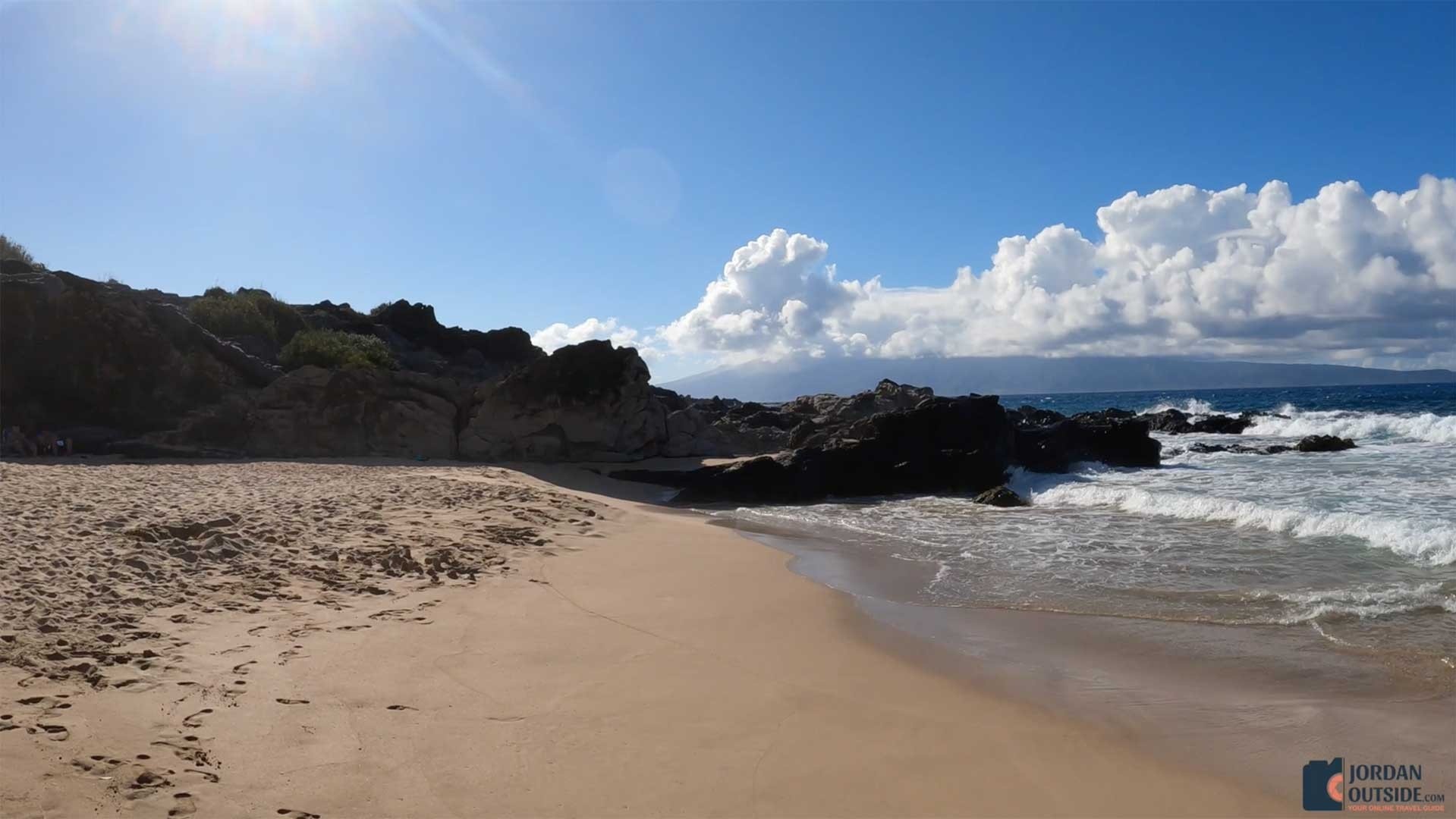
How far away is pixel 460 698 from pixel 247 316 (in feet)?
104

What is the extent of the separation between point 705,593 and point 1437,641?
6662 millimetres

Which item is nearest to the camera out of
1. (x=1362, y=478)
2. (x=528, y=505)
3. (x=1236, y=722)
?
(x=1236, y=722)

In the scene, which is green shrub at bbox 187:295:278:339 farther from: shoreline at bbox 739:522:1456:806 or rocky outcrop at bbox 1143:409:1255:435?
rocky outcrop at bbox 1143:409:1255:435

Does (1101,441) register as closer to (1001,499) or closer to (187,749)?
(1001,499)

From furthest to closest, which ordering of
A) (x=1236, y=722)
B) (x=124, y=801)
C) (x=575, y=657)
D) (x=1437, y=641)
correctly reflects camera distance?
(x=1437, y=641) < (x=575, y=657) < (x=1236, y=722) < (x=124, y=801)

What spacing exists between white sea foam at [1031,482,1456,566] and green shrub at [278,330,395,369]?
2152 centimetres

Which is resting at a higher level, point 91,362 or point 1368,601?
point 91,362

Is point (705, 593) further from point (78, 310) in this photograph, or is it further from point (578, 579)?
point (78, 310)

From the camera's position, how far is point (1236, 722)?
5.29 metres

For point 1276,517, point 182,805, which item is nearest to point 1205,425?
point 1276,517

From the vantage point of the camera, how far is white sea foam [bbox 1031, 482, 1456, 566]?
1020 centimetres

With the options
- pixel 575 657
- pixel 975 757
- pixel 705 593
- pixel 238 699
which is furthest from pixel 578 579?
pixel 975 757

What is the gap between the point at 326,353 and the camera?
87.8 ft

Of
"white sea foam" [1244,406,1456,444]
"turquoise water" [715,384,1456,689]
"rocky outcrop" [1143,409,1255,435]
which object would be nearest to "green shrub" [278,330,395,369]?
"turquoise water" [715,384,1456,689]
